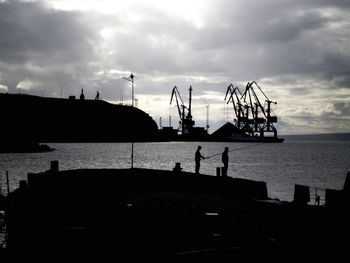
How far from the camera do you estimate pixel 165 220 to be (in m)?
14.5

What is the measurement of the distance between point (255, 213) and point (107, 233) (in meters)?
6.64

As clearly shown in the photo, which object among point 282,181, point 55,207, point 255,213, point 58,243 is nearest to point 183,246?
point 58,243

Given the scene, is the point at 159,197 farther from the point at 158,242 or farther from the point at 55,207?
the point at 158,242

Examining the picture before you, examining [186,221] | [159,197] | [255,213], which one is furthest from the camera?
[159,197]

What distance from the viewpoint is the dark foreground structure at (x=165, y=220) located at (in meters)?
9.89

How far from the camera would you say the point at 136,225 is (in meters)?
13.3

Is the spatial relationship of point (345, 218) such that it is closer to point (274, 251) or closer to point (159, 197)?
point (274, 251)

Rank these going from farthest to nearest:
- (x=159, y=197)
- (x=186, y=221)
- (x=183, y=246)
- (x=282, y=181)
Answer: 1. (x=282, y=181)
2. (x=159, y=197)
3. (x=186, y=221)
4. (x=183, y=246)

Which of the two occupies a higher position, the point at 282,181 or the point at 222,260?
the point at 222,260

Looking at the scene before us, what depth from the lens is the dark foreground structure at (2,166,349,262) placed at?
32.4 feet

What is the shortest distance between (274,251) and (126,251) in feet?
10.7

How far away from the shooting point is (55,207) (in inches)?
708

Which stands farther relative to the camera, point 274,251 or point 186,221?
point 186,221

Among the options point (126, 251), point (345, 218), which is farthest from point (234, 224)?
point (126, 251)
